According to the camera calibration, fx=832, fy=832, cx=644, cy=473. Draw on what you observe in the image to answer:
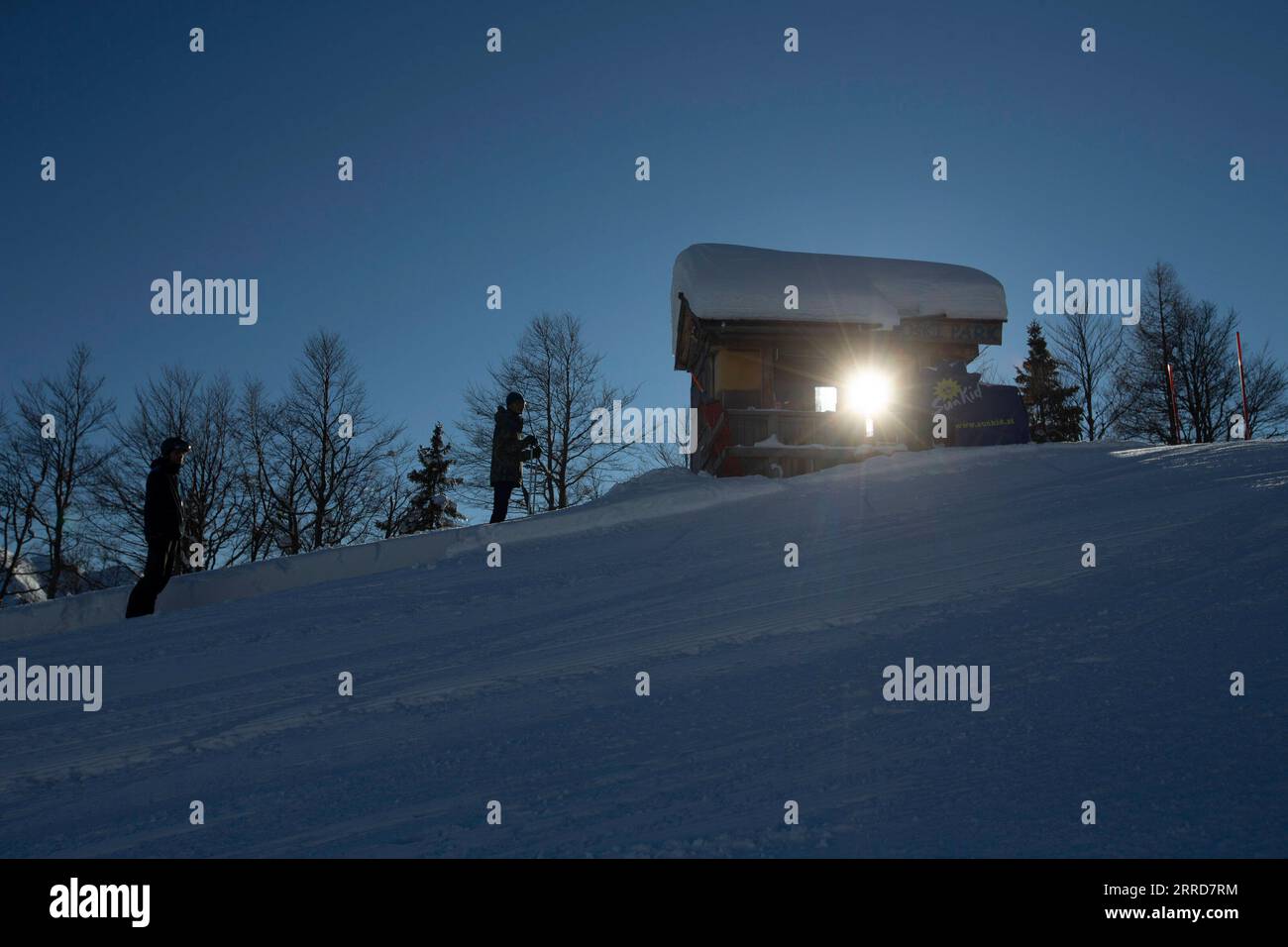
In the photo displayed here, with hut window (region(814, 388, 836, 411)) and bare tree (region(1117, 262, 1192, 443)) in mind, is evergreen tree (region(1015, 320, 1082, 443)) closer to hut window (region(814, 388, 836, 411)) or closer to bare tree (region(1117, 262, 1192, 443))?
bare tree (region(1117, 262, 1192, 443))

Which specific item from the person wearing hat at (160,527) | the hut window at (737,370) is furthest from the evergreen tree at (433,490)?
the person wearing hat at (160,527)

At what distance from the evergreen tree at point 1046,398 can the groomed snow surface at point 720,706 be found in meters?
27.3

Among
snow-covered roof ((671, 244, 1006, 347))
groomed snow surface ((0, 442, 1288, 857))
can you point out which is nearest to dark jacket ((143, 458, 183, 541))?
groomed snow surface ((0, 442, 1288, 857))

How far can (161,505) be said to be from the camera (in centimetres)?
860

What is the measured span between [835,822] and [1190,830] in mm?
1179

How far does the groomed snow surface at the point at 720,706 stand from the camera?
3.12m

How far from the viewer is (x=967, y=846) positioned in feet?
9.30

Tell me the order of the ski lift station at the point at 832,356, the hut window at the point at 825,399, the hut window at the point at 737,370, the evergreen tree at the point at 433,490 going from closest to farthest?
the ski lift station at the point at 832,356, the hut window at the point at 737,370, the hut window at the point at 825,399, the evergreen tree at the point at 433,490

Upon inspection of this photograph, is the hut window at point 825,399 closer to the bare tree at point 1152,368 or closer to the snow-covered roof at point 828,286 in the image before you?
the snow-covered roof at point 828,286

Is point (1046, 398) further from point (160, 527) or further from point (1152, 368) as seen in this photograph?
point (160, 527)

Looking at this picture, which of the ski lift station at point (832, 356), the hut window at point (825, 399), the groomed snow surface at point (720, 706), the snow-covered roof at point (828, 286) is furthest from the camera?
the hut window at point (825, 399)

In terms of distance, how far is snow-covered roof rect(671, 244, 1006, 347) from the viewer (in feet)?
60.2

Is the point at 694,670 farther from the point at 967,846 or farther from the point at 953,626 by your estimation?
the point at 967,846

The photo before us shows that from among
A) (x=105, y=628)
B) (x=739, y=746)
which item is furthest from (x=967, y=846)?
(x=105, y=628)
